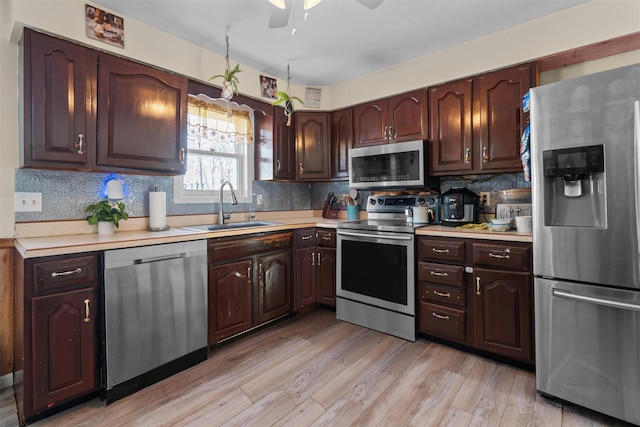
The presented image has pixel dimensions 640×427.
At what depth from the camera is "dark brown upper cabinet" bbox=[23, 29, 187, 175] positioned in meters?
1.77

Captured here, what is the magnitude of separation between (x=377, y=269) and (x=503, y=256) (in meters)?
0.96

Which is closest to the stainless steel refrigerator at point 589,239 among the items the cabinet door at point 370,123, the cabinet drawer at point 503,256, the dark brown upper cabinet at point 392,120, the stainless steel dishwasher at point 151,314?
the cabinet drawer at point 503,256

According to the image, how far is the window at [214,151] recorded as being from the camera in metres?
2.78

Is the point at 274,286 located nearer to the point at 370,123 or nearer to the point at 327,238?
the point at 327,238

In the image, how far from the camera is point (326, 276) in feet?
10.1

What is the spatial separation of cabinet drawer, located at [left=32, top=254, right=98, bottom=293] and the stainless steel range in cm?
188

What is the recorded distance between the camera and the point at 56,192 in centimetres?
205

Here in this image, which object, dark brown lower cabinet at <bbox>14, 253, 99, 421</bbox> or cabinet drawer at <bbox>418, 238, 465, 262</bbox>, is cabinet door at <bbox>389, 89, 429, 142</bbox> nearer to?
cabinet drawer at <bbox>418, 238, 465, 262</bbox>

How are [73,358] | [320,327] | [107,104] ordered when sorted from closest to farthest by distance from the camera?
[73,358], [107,104], [320,327]

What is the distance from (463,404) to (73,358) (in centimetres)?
213

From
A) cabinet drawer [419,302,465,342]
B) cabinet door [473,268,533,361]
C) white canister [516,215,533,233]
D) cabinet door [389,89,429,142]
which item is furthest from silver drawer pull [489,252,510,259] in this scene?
cabinet door [389,89,429,142]

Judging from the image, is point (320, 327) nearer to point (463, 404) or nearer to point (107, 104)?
point (463, 404)

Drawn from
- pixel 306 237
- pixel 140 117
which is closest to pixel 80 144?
pixel 140 117

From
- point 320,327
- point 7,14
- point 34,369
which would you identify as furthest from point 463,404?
point 7,14
